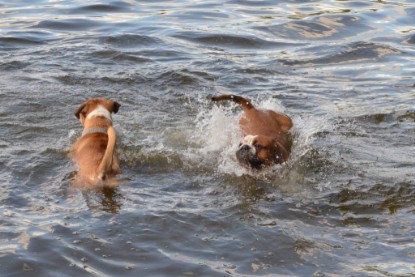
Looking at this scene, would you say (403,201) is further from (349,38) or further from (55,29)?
(55,29)

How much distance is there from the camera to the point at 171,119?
945 cm

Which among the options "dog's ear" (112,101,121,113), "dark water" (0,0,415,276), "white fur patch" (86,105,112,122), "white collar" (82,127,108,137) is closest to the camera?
"dark water" (0,0,415,276)

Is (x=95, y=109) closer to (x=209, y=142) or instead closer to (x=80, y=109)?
(x=80, y=109)

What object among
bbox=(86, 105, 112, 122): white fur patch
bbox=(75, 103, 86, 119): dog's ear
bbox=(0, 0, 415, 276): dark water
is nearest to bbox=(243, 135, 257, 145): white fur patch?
bbox=(0, 0, 415, 276): dark water

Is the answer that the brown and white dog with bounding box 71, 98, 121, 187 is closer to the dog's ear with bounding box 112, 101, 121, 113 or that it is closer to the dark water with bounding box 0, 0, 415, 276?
A: the dog's ear with bounding box 112, 101, 121, 113

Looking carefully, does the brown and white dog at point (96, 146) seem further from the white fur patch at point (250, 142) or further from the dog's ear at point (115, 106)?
the white fur patch at point (250, 142)

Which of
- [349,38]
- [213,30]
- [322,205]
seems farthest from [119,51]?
[322,205]

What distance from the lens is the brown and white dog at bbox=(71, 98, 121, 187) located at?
23.3 feet

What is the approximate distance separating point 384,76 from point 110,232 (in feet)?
20.7

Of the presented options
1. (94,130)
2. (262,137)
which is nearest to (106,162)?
(94,130)

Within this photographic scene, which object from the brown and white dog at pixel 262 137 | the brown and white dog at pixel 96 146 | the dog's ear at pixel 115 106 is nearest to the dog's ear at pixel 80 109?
the brown and white dog at pixel 96 146

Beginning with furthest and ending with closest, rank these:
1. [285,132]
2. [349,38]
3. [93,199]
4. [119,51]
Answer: [349,38]
[119,51]
[285,132]
[93,199]

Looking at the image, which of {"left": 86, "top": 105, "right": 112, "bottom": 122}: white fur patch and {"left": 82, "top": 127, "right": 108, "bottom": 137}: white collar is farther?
{"left": 86, "top": 105, "right": 112, "bottom": 122}: white fur patch

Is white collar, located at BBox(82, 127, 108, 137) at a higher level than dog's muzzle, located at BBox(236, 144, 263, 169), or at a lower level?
higher
